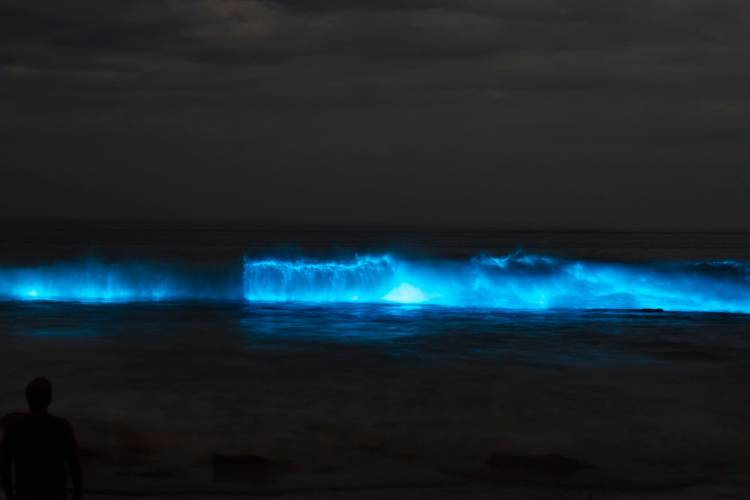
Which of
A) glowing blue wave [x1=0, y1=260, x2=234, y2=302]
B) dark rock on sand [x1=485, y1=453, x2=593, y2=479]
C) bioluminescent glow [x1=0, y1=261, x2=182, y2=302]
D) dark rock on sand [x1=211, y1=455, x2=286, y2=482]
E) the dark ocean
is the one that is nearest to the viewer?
dark rock on sand [x1=211, y1=455, x2=286, y2=482]

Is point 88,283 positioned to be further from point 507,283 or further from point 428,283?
point 507,283

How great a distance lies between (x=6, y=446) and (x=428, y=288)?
107 ft

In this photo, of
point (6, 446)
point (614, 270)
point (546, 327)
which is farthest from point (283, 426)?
point (614, 270)

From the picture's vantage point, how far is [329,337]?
2094 cm

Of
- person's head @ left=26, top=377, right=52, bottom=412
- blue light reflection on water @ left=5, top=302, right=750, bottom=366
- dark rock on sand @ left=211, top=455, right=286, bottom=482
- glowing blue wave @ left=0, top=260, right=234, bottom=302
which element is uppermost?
glowing blue wave @ left=0, top=260, right=234, bottom=302

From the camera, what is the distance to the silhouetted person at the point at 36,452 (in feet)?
17.9

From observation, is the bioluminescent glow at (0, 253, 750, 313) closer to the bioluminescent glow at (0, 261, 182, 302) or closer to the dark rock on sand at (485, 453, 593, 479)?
the bioluminescent glow at (0, 261, 182, 302)

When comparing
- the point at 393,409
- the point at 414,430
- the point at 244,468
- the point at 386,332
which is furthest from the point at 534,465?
the point at 386,332

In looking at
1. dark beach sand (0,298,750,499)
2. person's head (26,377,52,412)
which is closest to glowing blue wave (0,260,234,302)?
dark beach sand (0,298,750,499)

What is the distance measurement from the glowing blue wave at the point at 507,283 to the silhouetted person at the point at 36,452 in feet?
96.9

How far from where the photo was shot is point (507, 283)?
126 ft

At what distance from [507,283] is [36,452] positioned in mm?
34017

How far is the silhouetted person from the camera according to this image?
547cm

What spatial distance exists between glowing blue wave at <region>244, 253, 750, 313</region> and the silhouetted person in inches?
1162
